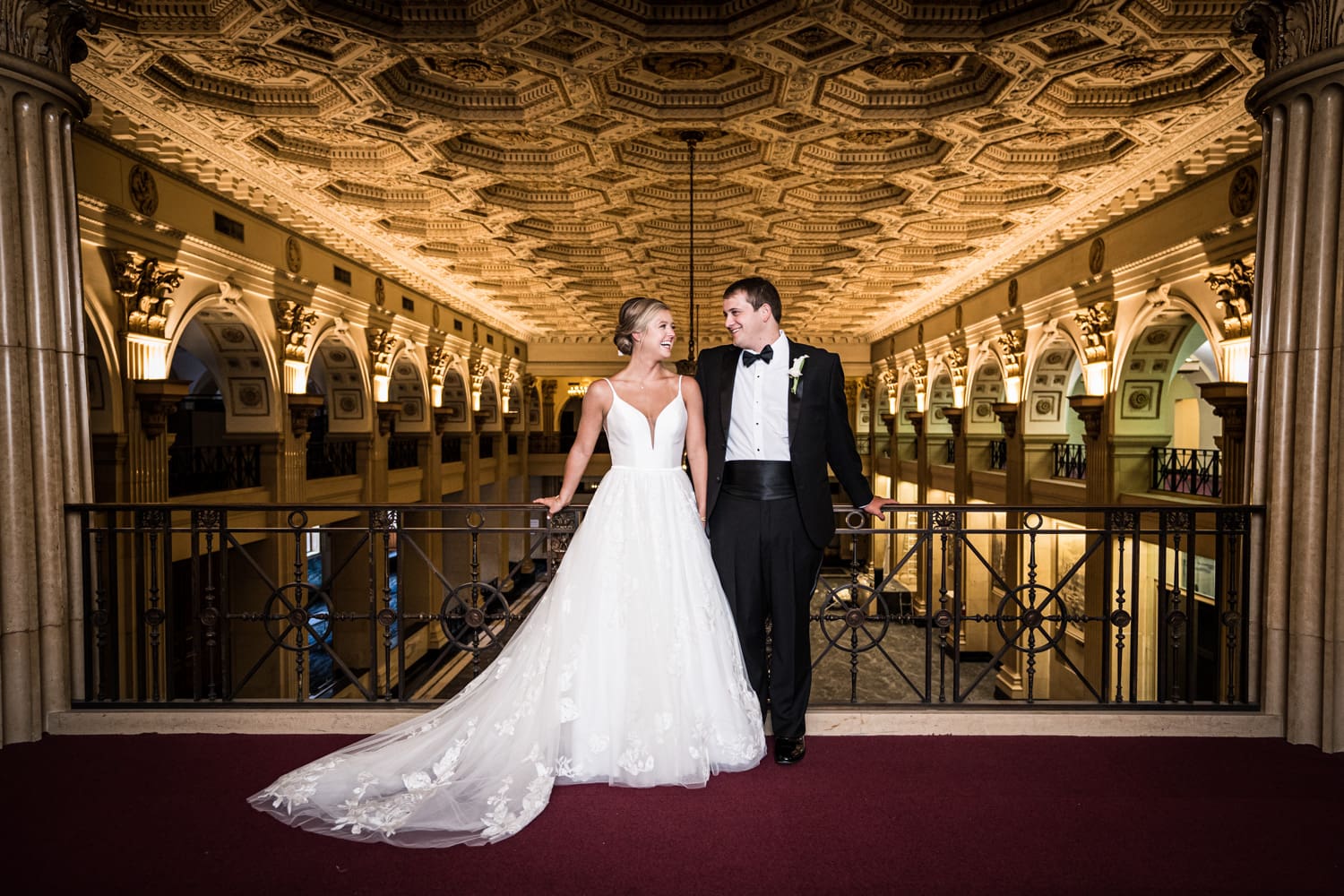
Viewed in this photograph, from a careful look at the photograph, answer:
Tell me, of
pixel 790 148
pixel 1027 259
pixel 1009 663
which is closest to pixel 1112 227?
pixel 1027 259

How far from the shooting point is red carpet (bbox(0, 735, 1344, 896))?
8.00 feet

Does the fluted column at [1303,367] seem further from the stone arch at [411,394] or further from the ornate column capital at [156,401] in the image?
the stone arch at [411,394]

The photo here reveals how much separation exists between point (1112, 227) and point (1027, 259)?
2.44m

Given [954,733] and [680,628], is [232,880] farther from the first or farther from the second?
[954,733]

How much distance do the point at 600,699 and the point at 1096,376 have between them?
11573 mm

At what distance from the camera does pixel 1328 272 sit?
142 inches

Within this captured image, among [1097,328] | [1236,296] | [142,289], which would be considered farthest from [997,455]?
[142,289]

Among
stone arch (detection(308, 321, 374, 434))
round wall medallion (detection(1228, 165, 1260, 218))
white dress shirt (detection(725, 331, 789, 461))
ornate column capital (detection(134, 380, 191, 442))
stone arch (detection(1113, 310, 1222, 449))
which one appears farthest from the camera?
stone arch (detection(308, 321, 374, 434))

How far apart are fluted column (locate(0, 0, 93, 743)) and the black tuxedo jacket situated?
3.04 meters

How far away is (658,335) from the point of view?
3199 mm

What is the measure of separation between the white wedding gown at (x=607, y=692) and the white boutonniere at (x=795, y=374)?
456 mm

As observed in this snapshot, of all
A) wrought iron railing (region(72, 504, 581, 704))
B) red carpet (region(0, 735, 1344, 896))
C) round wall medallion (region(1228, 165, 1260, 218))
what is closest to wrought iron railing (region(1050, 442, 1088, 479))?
round wall medallion (region(1228, 165, 1260, 218))

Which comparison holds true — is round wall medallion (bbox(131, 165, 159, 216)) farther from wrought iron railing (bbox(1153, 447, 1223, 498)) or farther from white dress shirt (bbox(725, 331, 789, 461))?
wrought iron railing (bbox(1153, 447, 1223, 498))

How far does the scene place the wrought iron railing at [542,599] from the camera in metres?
3.93
